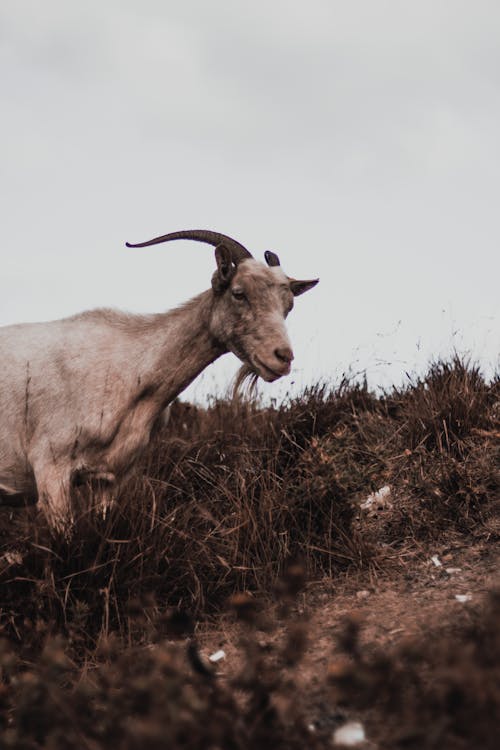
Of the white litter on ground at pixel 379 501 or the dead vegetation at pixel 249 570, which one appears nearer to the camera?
the dead vegetation at pixel 249 570

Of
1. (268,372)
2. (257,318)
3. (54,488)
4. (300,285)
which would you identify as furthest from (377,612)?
(300,285)

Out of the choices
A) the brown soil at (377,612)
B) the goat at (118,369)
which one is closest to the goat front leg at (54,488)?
the goat at (118,369)

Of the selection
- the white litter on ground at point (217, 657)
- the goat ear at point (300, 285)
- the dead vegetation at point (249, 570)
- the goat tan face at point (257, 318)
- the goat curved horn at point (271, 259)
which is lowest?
the white litter on ground at point (217, 657)

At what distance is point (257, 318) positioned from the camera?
17.0 feet

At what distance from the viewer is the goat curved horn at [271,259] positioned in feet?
19.0

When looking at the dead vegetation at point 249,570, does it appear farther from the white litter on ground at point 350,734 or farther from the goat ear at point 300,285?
the goat ear at point 300,285

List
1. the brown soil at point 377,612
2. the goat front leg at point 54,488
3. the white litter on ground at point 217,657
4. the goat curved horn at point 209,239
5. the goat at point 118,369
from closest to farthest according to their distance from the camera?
the brown soil at point 377,612 → the white litter on ground at point 217,657 → the goat front leg at point 54,488 → the goat at point 118,369 → the goat curved horn at point 209,239

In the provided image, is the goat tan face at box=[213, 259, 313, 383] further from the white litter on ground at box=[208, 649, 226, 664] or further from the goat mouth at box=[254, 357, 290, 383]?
the white litter on ground at box=[208, 649, 226, 664]

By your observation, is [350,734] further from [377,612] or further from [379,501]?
[379,501]

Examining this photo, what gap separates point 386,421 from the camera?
7.25m

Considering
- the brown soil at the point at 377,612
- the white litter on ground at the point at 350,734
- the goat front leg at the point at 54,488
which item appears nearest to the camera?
the white litter on ground at the point at 350,734

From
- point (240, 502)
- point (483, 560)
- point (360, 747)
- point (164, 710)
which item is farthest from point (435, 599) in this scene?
point (164, 710)

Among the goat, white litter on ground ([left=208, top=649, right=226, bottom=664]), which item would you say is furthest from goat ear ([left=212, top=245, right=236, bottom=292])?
white litter on ground ([left=208, top=649, right=226, bottom=664])

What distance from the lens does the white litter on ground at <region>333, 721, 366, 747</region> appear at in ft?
9.08
